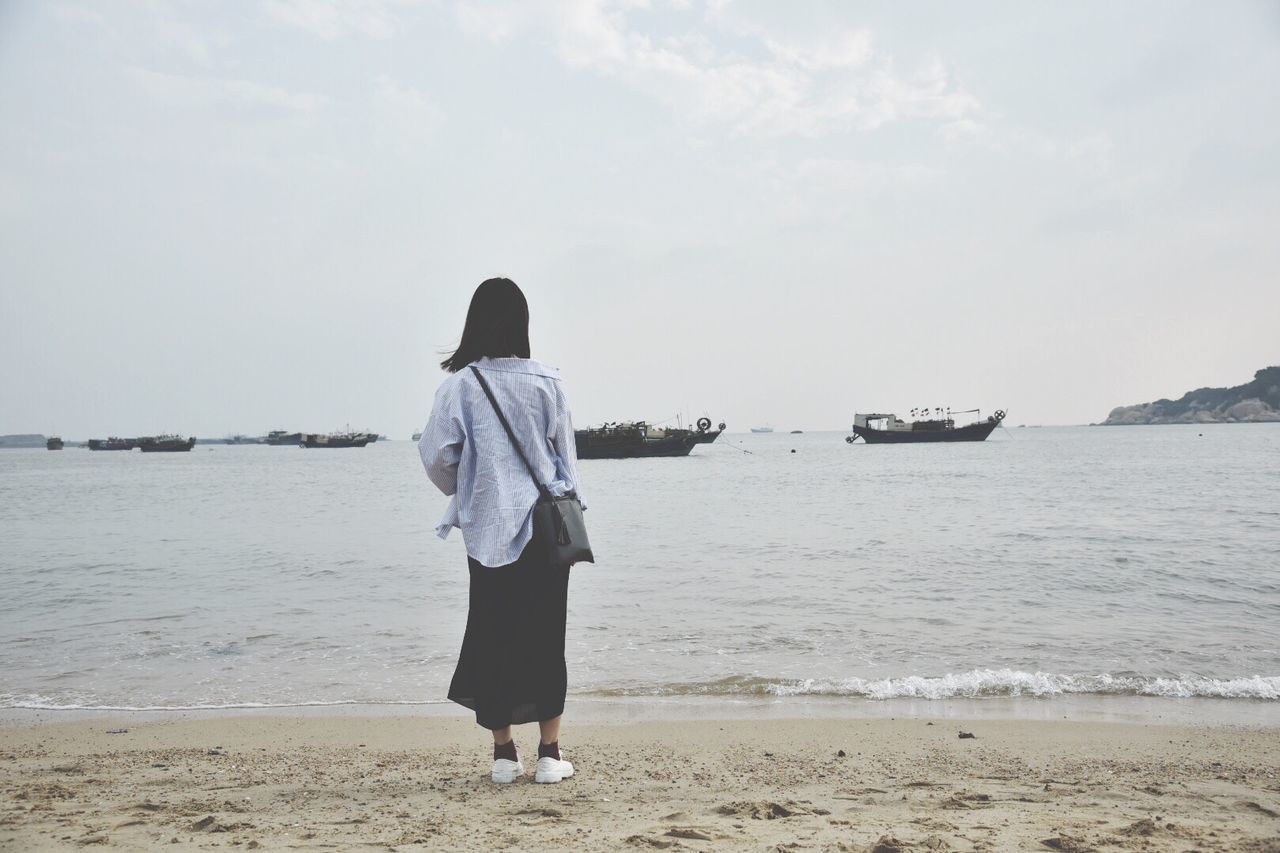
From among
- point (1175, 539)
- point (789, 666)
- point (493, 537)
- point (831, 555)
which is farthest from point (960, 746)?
point (1175, 539)

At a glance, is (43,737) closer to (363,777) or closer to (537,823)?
(363,777)

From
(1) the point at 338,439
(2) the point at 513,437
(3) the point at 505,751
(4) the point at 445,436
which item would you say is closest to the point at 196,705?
(3) the point at 505,751

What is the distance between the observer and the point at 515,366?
3086 mm

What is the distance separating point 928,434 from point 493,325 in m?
84.7

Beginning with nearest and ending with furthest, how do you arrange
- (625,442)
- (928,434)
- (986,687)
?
(986,687), (625,442), (928,434)

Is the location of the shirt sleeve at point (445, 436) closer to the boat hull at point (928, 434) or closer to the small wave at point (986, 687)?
the small wave at point (986, 687)

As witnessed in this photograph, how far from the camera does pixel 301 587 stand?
9.93 metres

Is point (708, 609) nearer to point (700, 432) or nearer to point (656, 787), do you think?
point (656, 787)

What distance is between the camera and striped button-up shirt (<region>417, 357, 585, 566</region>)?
9.77 ft

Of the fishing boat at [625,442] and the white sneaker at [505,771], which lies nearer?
the white sneaker at [505,771]

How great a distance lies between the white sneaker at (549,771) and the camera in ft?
10.5

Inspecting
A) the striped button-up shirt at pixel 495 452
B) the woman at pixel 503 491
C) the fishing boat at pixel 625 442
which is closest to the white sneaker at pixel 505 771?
the woman at pixel 503 491

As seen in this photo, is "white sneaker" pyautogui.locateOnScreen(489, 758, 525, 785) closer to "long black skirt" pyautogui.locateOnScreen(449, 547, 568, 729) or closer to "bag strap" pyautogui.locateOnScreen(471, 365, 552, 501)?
"long black skirt" pyautogui.locateOnScreen(449, 547, 568, 729)

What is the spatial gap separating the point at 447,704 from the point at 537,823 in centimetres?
271
